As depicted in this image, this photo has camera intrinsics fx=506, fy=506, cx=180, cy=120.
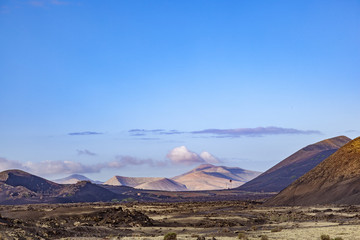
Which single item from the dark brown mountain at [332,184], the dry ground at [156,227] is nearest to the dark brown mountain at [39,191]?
the dark brown mountain at [332,184]

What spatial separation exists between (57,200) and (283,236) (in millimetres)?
118297

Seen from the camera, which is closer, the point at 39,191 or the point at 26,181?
the point at 39,191

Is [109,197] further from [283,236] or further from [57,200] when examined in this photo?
[283,236]

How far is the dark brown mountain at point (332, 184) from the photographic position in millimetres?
78875

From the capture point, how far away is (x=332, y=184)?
84.4m

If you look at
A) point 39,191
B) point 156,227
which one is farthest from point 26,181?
point 156,227

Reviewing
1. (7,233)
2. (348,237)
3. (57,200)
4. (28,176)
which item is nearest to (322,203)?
(348,237)

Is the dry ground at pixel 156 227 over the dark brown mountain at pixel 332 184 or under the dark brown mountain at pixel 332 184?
under

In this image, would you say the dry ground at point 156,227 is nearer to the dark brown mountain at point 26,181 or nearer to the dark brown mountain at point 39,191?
the dark brown mountain at point 39,191

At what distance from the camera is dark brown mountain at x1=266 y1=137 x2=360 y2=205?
259ft

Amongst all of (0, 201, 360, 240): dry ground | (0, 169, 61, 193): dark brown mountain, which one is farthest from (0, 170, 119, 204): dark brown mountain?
(0, 201, 360, 240): dry ground

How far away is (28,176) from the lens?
178 meters

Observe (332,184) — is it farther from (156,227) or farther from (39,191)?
(39,191)

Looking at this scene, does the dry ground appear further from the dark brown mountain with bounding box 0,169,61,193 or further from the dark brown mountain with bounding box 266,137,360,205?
the dark brown mountain with bounding box 0,169,61,193
